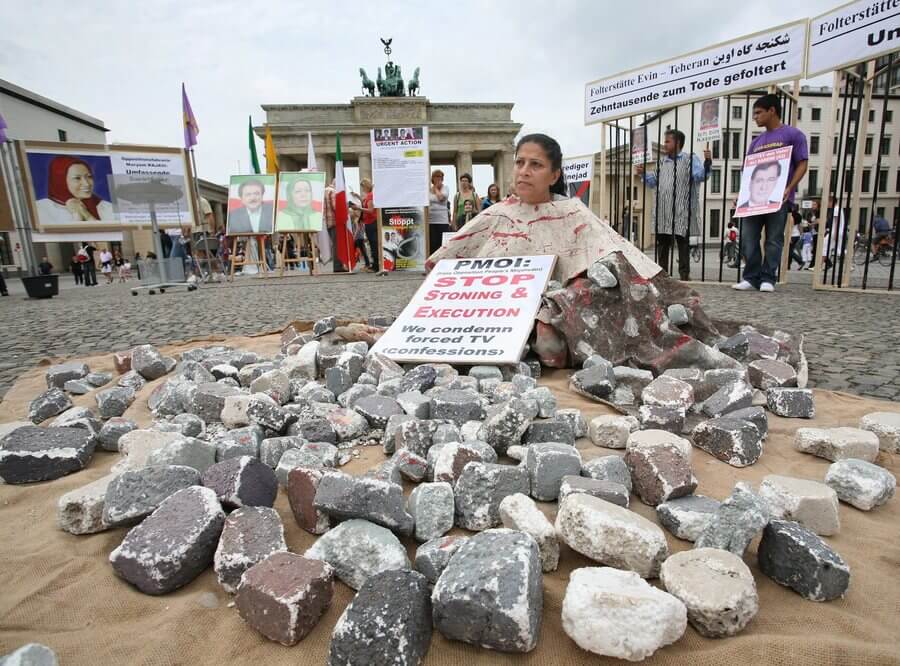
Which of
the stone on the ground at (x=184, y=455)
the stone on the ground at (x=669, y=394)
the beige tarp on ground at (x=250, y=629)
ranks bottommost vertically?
the beige tarp on ground at (x=250, y=629)

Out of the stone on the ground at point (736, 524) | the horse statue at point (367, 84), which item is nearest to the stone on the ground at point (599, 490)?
the stone on the ground at point (736, 524)

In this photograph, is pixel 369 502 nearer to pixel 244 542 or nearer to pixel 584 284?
pixel 244 542

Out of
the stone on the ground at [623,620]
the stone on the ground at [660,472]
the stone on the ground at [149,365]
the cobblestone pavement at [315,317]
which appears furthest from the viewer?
the cobblestone pavement at [315,317]

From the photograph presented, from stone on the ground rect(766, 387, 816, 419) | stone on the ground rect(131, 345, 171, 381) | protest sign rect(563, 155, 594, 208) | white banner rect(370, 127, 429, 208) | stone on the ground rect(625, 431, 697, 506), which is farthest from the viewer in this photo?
protest sign rect(563, 155, 594, 208)

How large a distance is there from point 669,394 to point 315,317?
375 centimetres

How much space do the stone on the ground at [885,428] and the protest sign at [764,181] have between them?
15.0 feet

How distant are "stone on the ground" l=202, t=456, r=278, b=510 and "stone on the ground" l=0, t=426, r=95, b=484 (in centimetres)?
64

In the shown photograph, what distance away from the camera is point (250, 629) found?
3.53 feet

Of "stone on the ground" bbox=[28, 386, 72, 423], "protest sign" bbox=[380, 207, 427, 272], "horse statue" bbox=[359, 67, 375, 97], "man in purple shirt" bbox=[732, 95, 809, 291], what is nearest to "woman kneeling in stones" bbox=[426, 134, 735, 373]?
"stone on the ground" bbox=[28, 386, 72, 423]

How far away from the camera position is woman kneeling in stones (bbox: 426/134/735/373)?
2678mm

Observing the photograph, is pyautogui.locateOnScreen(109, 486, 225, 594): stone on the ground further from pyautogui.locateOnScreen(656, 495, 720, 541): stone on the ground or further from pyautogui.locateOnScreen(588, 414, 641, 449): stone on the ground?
pyautogui.locateOnScreen(588, 414, 641, 449): stone on the ground

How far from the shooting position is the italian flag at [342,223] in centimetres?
1216

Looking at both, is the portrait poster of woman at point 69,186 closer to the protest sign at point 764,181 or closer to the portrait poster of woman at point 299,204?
the portrait poster of woman at point 299,204

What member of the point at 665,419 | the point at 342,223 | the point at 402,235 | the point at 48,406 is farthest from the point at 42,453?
the point at 342,223
